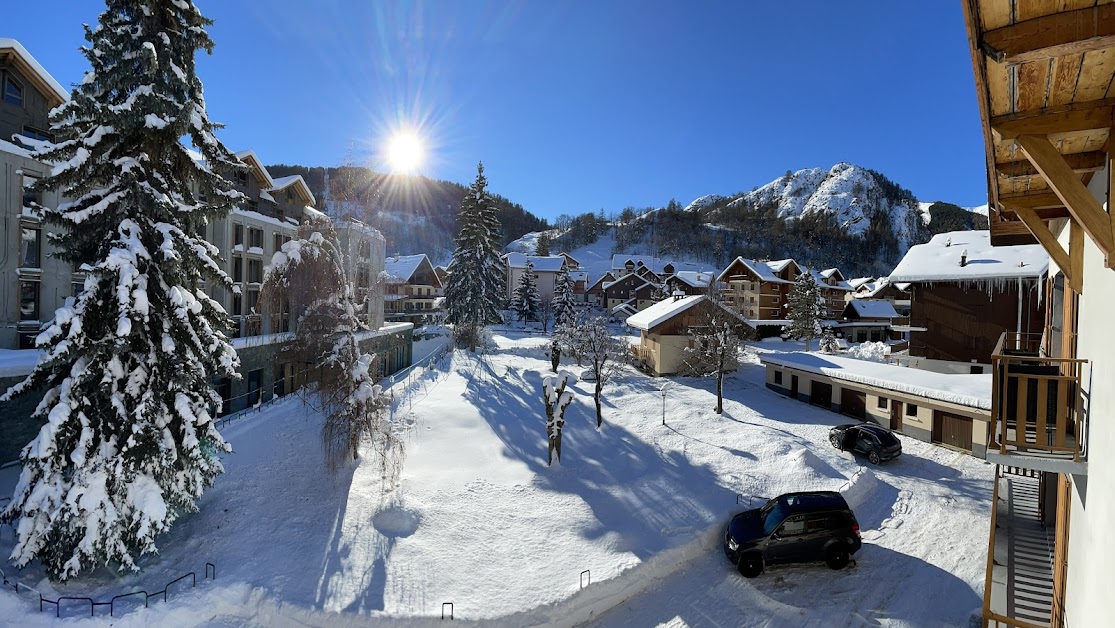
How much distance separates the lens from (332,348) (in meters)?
15.3

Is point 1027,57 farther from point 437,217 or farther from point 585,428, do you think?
point 437,217

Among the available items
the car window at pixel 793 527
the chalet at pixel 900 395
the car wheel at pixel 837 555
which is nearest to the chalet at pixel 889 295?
the chalet at pixel 900 395

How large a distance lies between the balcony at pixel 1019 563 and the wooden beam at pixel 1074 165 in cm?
514

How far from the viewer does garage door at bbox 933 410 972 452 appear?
20.0m

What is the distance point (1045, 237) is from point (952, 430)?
63.3ft

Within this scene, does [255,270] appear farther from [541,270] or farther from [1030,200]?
[541,270]

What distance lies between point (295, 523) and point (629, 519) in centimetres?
935

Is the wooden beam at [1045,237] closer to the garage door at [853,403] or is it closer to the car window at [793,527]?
the car window at [793,527]

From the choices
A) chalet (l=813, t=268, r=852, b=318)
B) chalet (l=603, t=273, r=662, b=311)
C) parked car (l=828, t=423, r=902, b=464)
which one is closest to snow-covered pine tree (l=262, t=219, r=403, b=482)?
parked car (l=828, t=423, r=902, b=464)

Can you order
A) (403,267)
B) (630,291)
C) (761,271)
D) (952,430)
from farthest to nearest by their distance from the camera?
(630,291) → (403,267) → (761,271) → (952,430)

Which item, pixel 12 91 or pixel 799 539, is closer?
pixel 799 539

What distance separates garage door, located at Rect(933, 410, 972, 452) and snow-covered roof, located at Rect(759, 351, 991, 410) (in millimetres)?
908

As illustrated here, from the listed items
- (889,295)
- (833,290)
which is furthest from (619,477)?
(889,295)

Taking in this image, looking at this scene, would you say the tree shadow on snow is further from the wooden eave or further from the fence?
the wooden eave
